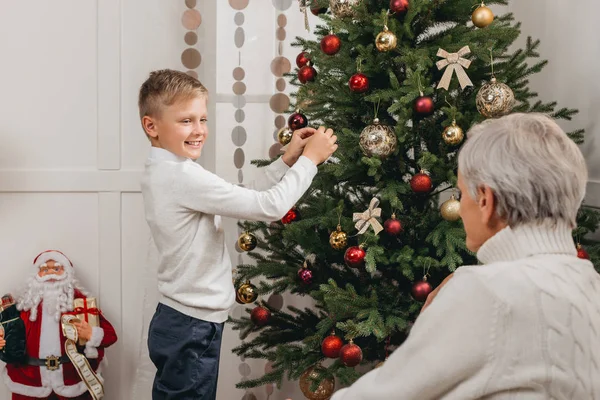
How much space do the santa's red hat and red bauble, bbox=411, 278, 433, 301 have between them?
159cm

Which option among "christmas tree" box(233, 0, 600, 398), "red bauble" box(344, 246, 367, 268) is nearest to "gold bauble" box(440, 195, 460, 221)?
"christmas tree" box(233, 0, 600, 398)

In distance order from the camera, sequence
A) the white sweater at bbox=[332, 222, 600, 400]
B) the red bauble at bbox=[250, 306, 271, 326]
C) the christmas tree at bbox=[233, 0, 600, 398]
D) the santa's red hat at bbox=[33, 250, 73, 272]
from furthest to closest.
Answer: the santa's red hat at bbox=[33, 250, 73, 272]
the red bauble at bbox=[250, 306, 271, 326]
the christmas tree at bbox=[233, 0, 600, 398]
the white sweater at bbox=[332, 222, 600, 400]

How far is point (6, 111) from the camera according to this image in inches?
116

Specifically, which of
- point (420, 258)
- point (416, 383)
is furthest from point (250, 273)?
point (416, 383)

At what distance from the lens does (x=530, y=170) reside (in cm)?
113

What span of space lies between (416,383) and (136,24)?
2.42 meters

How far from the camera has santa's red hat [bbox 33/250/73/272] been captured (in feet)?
9.32

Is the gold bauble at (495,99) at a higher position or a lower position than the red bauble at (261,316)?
higher

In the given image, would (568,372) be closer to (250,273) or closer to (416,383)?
(416,383)

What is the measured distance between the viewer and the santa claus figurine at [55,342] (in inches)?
108

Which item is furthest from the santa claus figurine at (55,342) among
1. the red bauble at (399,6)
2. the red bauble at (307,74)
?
the red bauble at (399,6)

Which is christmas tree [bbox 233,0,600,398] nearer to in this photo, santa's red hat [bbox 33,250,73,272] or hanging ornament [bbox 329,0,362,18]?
hanging ornament [bbox 329,0,362,18]

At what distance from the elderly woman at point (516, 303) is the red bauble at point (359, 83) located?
2.94 ft

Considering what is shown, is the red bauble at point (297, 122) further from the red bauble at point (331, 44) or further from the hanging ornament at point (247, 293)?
the hanging ornament at point (247, 293)
